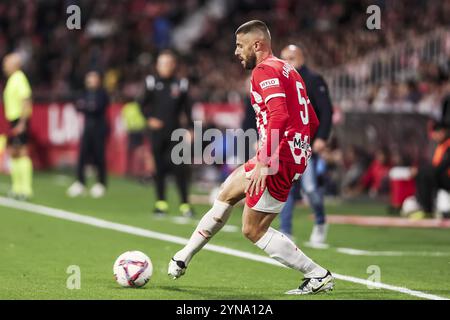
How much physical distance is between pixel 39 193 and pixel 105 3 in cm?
1703

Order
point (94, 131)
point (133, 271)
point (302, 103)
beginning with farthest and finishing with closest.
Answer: point (94, 131) → point (133, 271) → point (302, 103)

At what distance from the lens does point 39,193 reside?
21.0 m

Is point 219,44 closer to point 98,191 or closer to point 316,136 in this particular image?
point 98,191

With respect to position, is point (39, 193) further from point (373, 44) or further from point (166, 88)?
point (373, 44)

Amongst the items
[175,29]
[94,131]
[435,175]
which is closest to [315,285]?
[435,175]

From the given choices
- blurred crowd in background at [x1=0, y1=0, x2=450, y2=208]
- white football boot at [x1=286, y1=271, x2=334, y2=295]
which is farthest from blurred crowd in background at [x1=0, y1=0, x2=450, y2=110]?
white football boot at [x1=286, y1=271, x2=334, y2=295]

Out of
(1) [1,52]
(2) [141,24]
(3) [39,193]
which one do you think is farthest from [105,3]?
(3) [39,193]

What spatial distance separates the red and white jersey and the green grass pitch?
1149 mm

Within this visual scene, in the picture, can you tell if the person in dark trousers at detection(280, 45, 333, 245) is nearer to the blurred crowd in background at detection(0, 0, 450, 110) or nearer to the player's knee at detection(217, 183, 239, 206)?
the player's knee at detection(217, 183, 239, 206)

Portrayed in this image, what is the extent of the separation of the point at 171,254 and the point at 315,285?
134 inches

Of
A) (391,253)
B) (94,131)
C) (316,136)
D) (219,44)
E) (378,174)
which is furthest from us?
(219,44)

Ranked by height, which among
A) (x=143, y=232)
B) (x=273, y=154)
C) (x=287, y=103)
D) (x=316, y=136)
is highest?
(x=287, y=103)

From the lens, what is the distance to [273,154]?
29.6 ft

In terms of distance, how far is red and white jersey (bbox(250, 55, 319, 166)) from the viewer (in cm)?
896
